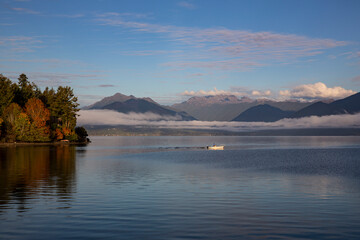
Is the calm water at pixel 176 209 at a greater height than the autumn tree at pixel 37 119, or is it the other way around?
the autumn tree at pixel 37 119

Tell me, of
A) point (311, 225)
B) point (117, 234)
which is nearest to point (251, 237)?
point (311, 225)

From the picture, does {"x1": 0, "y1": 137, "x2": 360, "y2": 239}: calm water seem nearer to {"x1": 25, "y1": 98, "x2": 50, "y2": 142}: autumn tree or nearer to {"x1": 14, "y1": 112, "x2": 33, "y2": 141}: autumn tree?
{"x1": 14, "y1": 112, "x2": 33, "y2": 141}: autumn tree

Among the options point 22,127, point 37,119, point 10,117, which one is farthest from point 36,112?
point 10,117

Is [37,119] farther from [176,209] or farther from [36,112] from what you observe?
[176,209]

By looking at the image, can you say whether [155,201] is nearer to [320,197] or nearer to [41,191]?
[41,191]

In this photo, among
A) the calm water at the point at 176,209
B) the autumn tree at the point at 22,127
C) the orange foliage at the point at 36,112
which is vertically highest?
the orange foliage at the point at 36,112

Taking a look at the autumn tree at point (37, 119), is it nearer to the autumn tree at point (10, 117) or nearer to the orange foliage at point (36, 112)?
the orange foliage at point (36, 112)

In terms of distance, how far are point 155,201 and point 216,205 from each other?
19.7 feet

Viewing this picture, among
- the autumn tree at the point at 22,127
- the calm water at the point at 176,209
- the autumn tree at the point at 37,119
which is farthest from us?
the autumn tree at the point at 37,119

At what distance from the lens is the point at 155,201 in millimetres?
37562

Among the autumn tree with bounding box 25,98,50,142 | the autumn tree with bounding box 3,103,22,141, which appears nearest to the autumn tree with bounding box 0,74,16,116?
the autumn tree with bounding box 3,103,22,141

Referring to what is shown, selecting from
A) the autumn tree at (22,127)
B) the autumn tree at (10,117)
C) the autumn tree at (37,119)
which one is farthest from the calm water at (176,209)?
the autumn tree at (37,119)

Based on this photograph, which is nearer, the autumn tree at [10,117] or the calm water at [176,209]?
the calm water at [176,209]

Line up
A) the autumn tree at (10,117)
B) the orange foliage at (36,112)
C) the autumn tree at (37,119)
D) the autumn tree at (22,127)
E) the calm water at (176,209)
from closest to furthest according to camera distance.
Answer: the calm water at (176,209), the autumn tree at (10,117), the autumn tree at (22,127), the autumn tree at (37,119), the orange foliage at (36,112)
